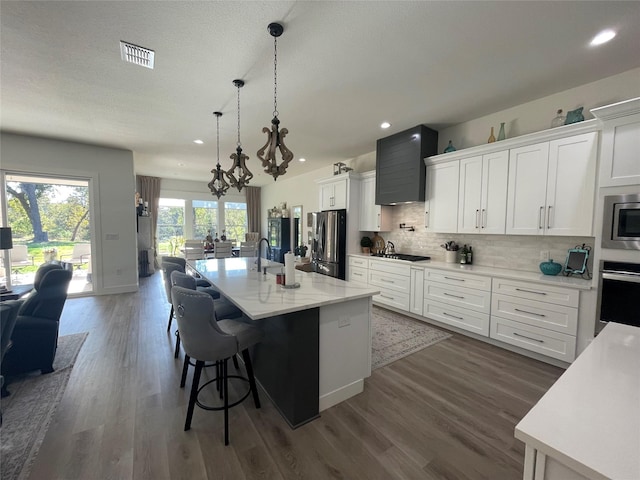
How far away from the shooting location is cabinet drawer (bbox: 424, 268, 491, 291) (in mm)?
3139

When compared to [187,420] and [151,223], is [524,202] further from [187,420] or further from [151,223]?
[151,223]

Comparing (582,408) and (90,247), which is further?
(90,247)

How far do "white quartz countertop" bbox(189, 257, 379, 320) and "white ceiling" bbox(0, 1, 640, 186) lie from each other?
2.03 metres

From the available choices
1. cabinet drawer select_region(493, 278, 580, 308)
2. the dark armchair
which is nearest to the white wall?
the dark armchair

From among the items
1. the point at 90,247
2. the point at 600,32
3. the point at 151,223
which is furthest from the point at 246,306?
the point at 151,223

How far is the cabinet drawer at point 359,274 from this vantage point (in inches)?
185

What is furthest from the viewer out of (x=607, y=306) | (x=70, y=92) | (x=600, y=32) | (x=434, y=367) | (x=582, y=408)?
(x=70, y=92)

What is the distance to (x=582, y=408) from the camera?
0.75 metres

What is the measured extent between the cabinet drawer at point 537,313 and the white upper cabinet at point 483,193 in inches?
33.9

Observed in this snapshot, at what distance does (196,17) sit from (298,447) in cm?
304

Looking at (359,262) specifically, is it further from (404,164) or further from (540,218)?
(540,218)

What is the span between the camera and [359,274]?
483 cm

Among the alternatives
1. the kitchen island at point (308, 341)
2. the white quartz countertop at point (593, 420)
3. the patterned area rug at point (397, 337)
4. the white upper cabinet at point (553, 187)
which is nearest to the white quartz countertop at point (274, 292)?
the kitchen island at point (308, 341)

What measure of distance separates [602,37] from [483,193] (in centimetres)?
165
